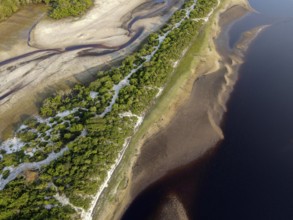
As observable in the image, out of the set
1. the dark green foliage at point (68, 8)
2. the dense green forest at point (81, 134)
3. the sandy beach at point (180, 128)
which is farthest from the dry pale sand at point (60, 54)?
the sandy beach at point (180, 128)

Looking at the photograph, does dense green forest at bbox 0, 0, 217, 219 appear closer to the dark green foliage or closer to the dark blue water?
the dark blue water

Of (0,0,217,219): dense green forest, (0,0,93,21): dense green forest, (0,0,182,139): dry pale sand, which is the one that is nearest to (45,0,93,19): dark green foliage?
(0,0,93,21): dense green forest

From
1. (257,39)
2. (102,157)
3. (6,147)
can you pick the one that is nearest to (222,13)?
(257,39)

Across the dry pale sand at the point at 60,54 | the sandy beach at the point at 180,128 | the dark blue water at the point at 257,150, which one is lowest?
the dark blue water at the point at 257,150

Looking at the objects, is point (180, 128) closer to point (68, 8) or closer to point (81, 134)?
point (81, 134)

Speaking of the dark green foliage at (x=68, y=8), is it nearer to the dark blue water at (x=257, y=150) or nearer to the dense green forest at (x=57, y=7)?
the dense green forest at (x=57, y=7)

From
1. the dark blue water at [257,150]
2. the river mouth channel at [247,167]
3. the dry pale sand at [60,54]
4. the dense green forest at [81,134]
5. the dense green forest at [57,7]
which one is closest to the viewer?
the dense green forest at [81,134]

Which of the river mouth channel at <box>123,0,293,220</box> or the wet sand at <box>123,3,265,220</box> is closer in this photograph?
the river mouth channel at <box>123,0,293,220</box>
